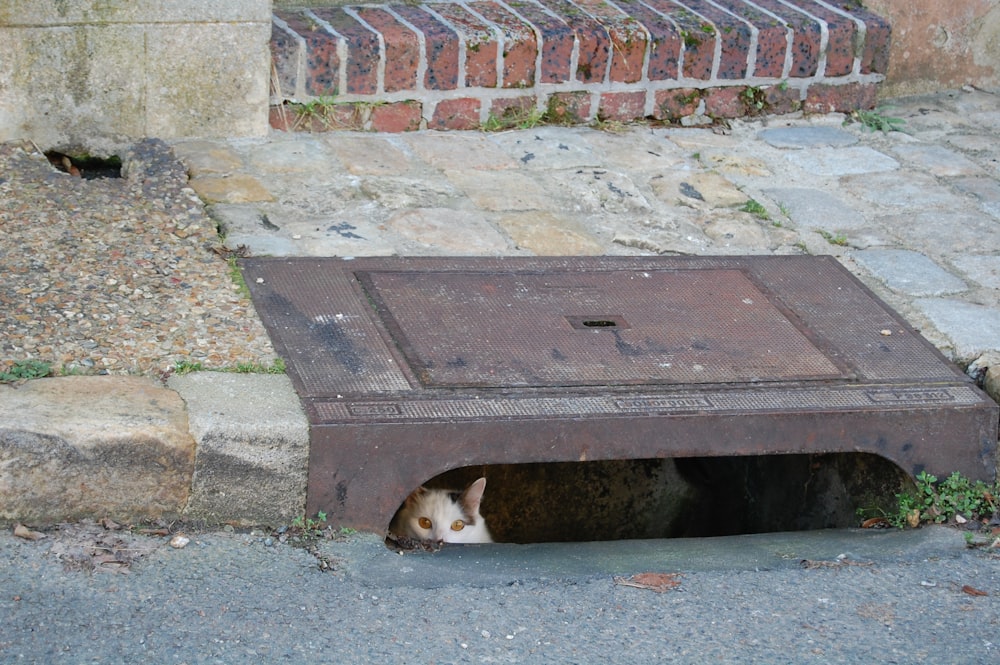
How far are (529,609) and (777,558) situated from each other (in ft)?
2.10

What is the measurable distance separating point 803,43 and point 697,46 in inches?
17.6

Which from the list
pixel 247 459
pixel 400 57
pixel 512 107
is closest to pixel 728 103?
pixel 512 107

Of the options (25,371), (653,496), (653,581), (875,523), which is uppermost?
(25,371)

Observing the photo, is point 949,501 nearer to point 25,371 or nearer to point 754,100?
point 25,371

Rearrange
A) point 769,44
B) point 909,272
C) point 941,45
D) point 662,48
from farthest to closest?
1. point 941,45
2. point 769,44
3. point 662,48
4. point 909,272

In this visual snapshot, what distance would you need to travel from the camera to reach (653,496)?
3.96 meters

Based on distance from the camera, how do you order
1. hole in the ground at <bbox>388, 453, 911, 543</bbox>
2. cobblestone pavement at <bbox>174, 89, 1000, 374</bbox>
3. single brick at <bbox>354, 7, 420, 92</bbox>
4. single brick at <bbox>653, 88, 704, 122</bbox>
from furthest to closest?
single brick at <bbox>653, 88, 704, 122</bbox>
single brick at <bbox>354, 7, 420, 92</bbox>
hole in the ground at <bbox>388, 453, 911, 543</bbox>
cobblestone pavement at <bbox>174, 89, 1000, 374</bbox>

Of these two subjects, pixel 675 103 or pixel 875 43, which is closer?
pixel 675 103

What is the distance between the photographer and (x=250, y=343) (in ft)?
8.87

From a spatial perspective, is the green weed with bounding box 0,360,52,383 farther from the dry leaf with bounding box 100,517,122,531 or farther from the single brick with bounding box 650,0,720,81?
the single brick with bounding box 650,0,720,81

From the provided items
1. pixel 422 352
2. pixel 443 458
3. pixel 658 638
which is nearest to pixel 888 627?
pixel 658 638

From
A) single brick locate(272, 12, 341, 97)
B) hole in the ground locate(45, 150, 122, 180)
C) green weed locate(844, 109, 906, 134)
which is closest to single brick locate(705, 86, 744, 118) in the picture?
green weed locate(844, 109, 906, 134)

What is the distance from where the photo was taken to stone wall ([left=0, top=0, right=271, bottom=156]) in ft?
11.7

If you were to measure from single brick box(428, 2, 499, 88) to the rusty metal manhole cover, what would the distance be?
122 centimetres
